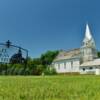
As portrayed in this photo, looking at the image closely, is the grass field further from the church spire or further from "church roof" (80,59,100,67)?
the church spire

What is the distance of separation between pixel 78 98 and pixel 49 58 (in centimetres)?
10137

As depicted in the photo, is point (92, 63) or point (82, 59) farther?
point (82, 59)

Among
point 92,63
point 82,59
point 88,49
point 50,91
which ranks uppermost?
point 88,49

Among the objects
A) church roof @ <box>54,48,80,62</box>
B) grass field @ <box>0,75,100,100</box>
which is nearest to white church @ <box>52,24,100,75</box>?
church roof @ <box>54,48,80,62</box>

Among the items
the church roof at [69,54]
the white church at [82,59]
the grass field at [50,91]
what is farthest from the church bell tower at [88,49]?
the grass field at [50,91]

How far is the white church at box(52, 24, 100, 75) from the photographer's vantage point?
69.9 m

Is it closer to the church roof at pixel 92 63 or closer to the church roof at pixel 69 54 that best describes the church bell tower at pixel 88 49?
the church roof at pixel 69 54

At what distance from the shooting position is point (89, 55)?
73.6m

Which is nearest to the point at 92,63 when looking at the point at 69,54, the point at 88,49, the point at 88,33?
the point at 88,49

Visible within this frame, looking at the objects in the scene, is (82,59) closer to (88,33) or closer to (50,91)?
(88,33)

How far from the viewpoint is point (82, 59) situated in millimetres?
74375

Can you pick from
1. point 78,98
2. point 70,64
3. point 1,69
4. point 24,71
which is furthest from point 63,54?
point 78,98

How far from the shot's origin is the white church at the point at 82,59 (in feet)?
229

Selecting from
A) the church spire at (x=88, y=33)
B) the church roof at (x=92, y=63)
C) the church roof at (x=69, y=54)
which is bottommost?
the church roof at (x=92, y=63)
